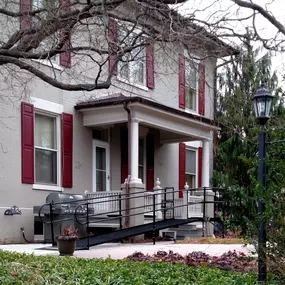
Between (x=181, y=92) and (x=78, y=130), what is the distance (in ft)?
15.9

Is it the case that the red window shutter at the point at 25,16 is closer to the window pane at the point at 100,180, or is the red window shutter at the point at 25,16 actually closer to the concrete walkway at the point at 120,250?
the concrete walkway at the point at 120,250

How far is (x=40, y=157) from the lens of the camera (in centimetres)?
1347

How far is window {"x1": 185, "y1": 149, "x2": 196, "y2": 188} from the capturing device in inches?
752

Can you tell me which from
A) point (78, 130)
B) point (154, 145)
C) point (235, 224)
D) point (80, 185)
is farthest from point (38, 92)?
point (235, 224)

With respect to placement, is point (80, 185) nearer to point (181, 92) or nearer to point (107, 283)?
point (181, 92)

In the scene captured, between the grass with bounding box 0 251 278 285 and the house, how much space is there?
4.29m

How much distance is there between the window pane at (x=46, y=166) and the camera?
44.0 feet

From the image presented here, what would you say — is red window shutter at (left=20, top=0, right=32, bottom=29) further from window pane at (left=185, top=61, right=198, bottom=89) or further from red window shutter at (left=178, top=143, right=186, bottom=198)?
red window shutter at (left=178, top=143, right=186, bottom=198)

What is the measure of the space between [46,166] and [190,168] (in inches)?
274

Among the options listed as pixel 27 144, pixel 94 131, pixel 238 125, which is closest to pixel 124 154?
pixel 94 131

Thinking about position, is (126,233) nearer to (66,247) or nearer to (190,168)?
(66,247)

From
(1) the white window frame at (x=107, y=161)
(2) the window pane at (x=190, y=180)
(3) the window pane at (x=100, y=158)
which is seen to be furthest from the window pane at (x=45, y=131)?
(2) the window pane at (x=190, y=180)

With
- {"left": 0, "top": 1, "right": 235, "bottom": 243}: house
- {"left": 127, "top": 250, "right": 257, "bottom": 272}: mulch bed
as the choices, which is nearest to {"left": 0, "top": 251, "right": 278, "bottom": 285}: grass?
{"left": 127, "top": 250, "right": 257, "bottom": 272}: mulch bed

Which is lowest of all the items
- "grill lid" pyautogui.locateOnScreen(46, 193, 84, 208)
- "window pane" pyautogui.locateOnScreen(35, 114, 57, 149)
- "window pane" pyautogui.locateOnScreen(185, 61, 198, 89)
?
"grill lid" pyautogui.locateOnScreen(46, 193, 84, 208)
